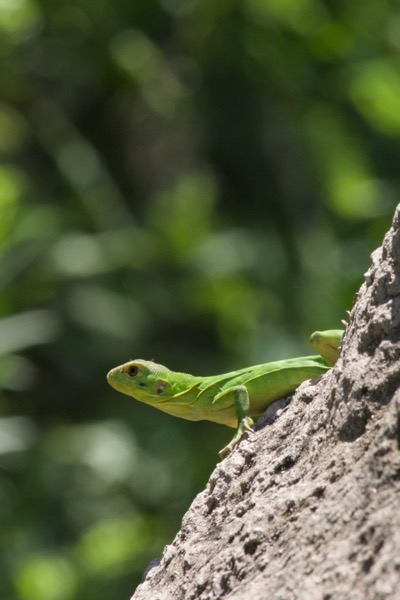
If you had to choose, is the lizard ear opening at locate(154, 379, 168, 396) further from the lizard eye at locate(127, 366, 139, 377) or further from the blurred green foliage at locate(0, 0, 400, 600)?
the blurred green foliage at locate(0, 0, 400, 600)

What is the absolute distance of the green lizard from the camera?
6.69m

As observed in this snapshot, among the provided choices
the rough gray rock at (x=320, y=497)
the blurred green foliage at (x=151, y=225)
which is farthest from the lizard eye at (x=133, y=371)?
the blurred green foliage at (x=151, y=225)

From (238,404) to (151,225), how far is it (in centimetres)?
884

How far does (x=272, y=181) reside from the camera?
1692 centimetres

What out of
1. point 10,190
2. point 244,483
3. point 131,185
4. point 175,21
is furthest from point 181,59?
point 244,483

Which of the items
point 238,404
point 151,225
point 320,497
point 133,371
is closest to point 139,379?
point 133,371

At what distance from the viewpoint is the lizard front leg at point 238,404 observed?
6555mm

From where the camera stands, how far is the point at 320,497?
5098 millimetres

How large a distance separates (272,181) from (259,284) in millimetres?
2186

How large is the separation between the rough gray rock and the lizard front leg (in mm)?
201

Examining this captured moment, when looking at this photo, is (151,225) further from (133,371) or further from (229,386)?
(229,386)

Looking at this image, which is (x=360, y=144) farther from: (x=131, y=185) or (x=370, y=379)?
(x=370, y=379)

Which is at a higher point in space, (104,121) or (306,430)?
(104,121)

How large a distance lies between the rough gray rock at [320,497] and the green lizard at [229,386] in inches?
12.8
